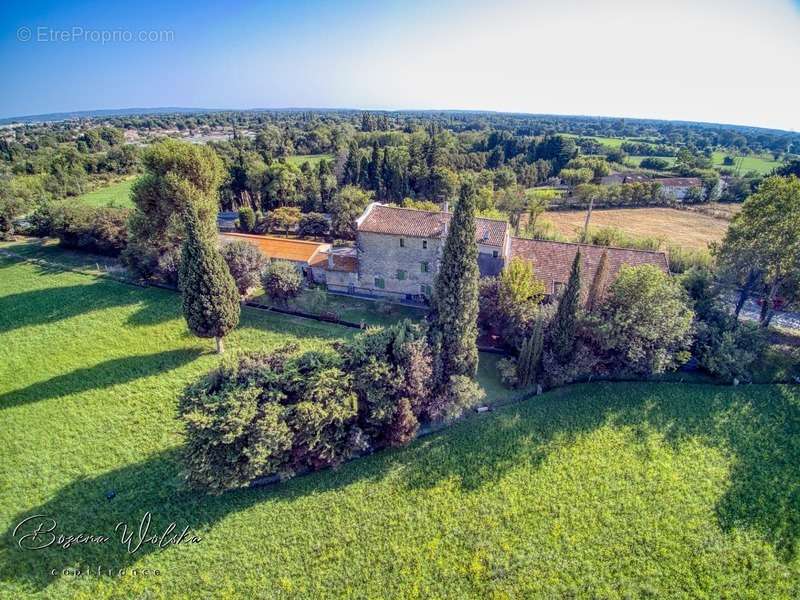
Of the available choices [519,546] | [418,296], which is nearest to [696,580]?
[519,546]

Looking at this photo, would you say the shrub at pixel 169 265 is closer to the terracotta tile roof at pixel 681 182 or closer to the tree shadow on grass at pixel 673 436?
the tree shadow on grass at pixel 673 436

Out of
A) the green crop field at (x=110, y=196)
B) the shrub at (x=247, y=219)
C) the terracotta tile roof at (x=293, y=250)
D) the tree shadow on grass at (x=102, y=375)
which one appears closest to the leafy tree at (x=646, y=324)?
the terracotta tile roof at (x=293, y=250)

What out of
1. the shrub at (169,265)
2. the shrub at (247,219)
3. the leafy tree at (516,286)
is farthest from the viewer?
the shrub at (247,219)

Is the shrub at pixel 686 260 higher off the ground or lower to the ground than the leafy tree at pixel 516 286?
lower

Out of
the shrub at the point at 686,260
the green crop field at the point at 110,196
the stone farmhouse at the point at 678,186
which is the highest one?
the stone farmhouse at the point at 678,186

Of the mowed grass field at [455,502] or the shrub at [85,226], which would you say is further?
the shrub at [85,226]

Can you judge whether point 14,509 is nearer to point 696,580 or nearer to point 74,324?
point 74,324

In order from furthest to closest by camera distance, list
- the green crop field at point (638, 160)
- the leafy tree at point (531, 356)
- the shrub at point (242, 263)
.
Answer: the green crop field at point (638, 160)
the shrub at point (242, 263)
the leafy tree at point (531, 356)

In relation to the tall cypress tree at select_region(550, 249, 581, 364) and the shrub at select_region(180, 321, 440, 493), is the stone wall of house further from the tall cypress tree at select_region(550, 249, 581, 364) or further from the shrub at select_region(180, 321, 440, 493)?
the shrub at select_region(180, 321, 440, 493)
